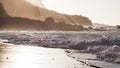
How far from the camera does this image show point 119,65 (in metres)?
25.2

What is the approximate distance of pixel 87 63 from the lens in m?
26.4

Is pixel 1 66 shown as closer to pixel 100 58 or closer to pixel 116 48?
pixel 100 58

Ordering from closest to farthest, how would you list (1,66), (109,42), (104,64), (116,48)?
(1,66) < (104,64) < (116,48) < (109,42)

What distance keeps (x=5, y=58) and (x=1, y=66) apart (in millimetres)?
5137

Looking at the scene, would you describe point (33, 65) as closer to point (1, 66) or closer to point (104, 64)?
point (1, 66)

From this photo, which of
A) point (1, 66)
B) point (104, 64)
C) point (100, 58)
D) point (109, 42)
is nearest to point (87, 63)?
point (104, 64)

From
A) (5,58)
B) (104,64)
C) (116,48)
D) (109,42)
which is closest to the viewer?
(104,64)

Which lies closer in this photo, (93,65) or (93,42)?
(93,65)

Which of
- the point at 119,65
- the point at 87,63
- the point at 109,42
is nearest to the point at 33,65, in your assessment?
the point at 87,63

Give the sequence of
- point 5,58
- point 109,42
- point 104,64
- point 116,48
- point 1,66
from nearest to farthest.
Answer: point 1,66 → point 104,64 → point 5,58 → point 116,48 → point 109,42

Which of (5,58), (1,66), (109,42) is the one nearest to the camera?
(1,66)

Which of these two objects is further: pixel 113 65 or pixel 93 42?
pixel 93 42

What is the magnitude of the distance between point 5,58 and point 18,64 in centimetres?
401

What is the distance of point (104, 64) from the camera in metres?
25.9
